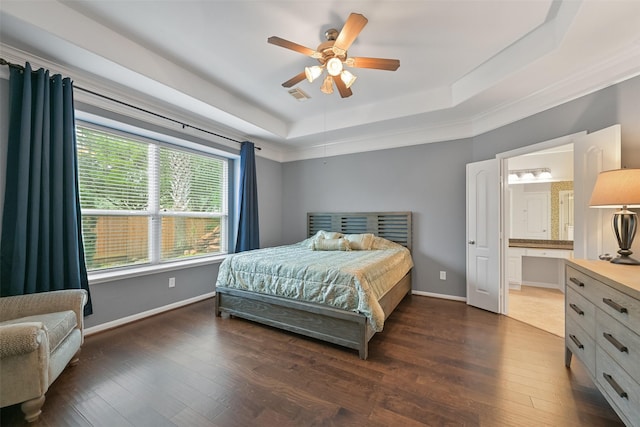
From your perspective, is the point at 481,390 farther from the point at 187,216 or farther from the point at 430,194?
the point at 187,216

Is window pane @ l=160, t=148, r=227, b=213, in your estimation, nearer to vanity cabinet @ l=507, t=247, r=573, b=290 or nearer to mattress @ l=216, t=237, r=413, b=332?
mattress @ l=216, t=237, r=413, b=332

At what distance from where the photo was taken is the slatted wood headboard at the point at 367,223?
13.1 ft

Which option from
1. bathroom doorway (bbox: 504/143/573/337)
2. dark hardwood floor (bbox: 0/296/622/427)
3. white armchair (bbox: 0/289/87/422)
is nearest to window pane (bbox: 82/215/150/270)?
dark hardwood floor (bbox: 0/296/622/427)

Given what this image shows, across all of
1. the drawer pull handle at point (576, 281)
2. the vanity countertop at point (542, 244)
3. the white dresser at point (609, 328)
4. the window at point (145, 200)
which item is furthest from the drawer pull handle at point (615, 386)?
the window at point (145, 200)

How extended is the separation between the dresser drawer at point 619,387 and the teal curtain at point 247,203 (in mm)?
3893

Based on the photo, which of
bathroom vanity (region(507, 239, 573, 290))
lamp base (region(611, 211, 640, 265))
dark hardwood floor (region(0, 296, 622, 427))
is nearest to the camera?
dark hardwood floor (region(0, 296, 622, 427))

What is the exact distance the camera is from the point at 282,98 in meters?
3.36

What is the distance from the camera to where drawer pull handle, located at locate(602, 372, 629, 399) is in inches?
48.3

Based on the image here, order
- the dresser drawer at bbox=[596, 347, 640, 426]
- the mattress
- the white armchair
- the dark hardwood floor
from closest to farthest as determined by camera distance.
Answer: the dresser drawer at bbox=[596, 347, 640, 426], the white armchair, the dark hardwood floor, the mattress

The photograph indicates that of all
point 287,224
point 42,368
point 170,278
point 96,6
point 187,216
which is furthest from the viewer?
point 287,224

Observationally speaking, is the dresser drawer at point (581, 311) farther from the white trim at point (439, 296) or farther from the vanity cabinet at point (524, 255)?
the vanity cabinet at point (524, 255)

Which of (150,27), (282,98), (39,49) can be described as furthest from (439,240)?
(39,49)

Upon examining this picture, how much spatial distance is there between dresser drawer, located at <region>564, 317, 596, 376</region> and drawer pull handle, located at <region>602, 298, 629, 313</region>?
35 centimetres

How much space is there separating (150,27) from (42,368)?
2565mm
